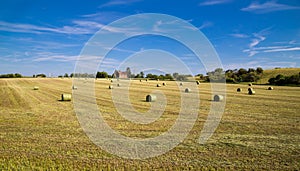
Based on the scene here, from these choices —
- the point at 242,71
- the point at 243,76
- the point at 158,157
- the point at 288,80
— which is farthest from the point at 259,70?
the point at 158,157

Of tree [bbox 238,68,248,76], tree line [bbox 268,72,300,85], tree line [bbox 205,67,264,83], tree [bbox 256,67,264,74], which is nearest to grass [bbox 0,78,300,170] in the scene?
tree line [bbox 268,72,300,85]

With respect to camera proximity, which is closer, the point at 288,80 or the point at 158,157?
the point at 158,157

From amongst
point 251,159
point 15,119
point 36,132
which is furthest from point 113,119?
point 251,159

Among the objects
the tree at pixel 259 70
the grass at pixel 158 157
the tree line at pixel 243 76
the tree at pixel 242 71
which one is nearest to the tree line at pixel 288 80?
the tree line at pixel 243 76

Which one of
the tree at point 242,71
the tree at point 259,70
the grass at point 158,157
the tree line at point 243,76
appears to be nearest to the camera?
the grass at point 158,157

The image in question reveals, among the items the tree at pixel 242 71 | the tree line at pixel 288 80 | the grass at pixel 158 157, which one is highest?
the tree at pixel 242 71

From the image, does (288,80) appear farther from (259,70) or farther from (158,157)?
(158,157)

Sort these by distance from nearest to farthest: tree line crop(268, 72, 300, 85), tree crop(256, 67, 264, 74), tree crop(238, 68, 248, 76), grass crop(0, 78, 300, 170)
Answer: grass crop(0, 78, 300, 170) → tree line crop(268, 72, 300, 85) → tree crop(238, 68, 248, 76) → tree crop(256, 67, 264, 74)

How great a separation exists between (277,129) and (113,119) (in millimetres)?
7115

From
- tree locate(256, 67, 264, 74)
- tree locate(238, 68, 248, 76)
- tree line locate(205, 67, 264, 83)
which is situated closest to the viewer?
tree line locate(205, 67, 264, 83)

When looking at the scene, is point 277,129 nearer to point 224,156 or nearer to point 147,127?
point 224,156

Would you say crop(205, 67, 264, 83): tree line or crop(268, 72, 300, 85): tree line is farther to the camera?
crop(205, 67, 264, 83): tree line

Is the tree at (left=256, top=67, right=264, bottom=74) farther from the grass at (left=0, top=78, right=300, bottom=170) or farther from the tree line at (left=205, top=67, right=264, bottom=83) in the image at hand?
the grass at (left=0, top=78, right=300, bottom=170)

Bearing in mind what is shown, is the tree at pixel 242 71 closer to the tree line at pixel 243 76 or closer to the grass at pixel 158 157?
the tree line at pixel 243 76
